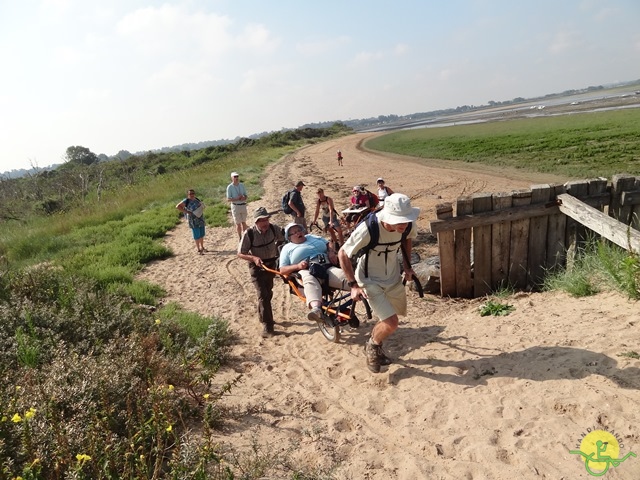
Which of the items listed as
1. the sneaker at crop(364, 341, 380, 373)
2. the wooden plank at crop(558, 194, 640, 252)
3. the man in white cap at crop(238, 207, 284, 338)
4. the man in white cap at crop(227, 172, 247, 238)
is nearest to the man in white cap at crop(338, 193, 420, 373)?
the sneaker at crop(364, 341, 380, 373)

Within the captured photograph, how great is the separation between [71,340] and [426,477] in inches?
169

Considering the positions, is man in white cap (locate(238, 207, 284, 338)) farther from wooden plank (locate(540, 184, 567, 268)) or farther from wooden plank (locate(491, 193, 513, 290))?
wooden plank (locate(540, 184, 567, 268))

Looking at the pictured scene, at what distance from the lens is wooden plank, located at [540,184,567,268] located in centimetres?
631

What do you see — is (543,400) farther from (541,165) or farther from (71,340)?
(541,165)

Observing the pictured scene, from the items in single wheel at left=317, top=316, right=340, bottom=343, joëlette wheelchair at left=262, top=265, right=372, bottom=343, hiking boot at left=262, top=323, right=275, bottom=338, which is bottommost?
hiking boot at left=262, top=323, right=275, bottom=338

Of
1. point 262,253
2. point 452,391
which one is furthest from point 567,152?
point 452,391

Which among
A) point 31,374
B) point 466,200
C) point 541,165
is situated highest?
point 466,200

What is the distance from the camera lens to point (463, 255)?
20.9ft

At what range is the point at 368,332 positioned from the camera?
5.92 meters

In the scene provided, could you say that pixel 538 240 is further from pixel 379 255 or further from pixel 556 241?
pixel 379 255

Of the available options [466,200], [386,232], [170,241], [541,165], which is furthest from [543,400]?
[541,165]

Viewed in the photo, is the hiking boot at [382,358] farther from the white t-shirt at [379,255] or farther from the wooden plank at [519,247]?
the wooden plank at [519,247]

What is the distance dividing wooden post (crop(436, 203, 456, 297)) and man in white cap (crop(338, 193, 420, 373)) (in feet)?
5.19

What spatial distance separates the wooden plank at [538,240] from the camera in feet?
20.1
